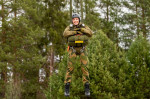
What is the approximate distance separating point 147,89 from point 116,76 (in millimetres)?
2853

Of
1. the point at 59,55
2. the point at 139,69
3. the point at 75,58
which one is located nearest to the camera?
the point at 75,58

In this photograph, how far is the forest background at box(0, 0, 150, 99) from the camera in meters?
19.3

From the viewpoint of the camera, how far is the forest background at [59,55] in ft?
63.3

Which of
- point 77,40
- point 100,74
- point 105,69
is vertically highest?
point 77,40

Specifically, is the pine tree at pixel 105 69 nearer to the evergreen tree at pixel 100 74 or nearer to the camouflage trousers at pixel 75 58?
the evergreen tree at pixel 100 74

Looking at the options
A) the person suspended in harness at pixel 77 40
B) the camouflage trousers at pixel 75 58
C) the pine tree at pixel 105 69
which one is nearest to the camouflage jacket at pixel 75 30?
the person suspended in harness at pixel 77 40

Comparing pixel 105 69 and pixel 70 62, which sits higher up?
pixel 70 62

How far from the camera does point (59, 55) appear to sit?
24.0 m

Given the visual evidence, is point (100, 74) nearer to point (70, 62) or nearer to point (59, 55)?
point (59, 55)

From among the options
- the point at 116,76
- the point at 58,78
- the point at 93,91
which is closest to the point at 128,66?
the point at 116,76

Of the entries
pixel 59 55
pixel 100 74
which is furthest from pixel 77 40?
pixel 59 55

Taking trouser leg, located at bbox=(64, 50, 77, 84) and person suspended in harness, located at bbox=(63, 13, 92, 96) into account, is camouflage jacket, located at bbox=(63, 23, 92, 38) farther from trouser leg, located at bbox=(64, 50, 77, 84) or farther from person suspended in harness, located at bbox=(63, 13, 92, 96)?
trouser leg, located at bbox=(64, 50, 77, 84)

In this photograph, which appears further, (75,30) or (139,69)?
(139,69)

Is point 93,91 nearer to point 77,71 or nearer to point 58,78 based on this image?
point 77,71
